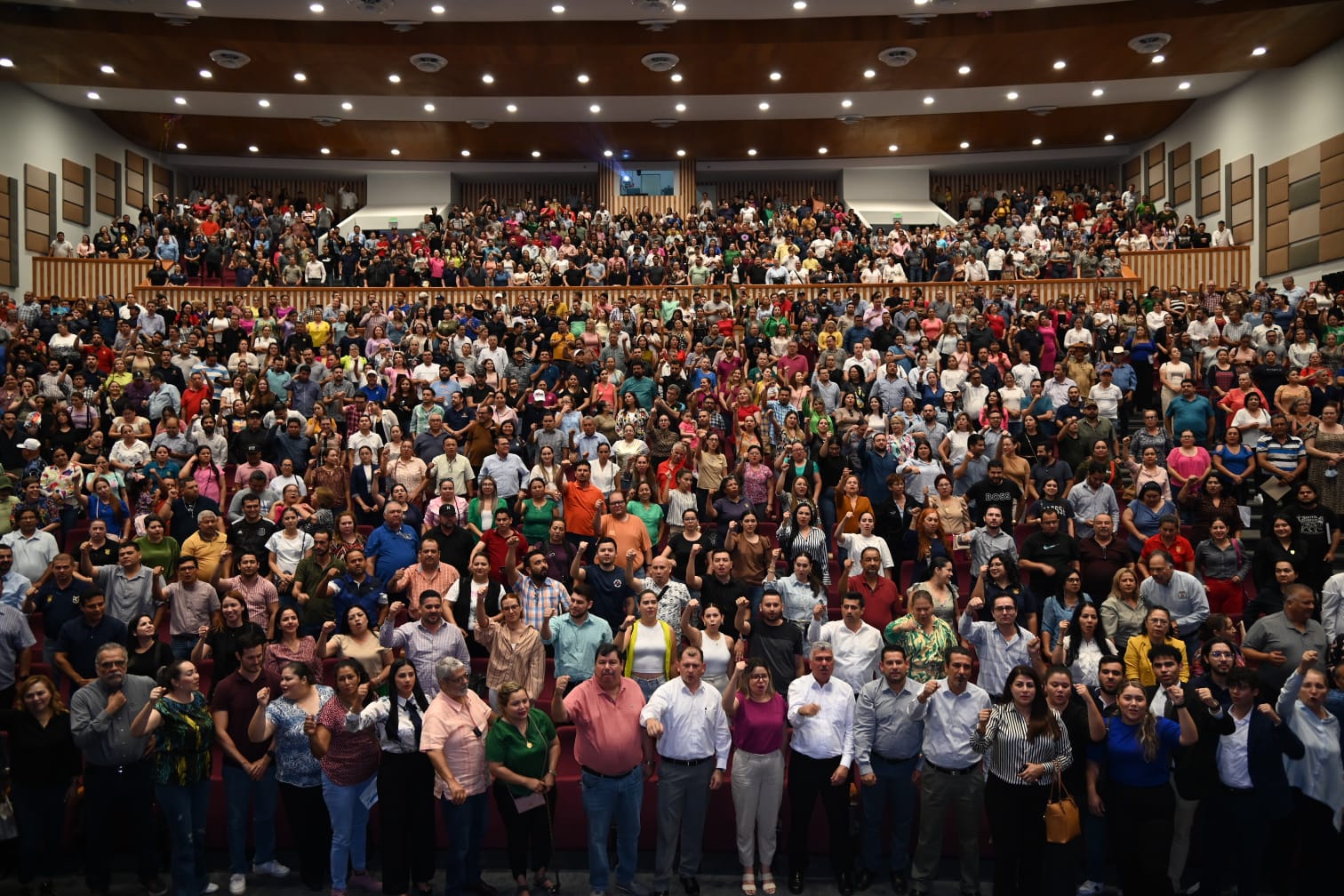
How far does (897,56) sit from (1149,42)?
3812 mm

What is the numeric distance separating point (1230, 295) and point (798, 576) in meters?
10.3

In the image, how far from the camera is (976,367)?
12.2 meters

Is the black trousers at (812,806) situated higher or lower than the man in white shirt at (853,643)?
lower

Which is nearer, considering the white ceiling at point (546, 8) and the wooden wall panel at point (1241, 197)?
the white ceiling at point (546, 8)

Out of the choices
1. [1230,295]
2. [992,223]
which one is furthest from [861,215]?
[1230,295]

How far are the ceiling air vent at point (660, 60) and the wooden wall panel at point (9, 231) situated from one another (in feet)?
36.1

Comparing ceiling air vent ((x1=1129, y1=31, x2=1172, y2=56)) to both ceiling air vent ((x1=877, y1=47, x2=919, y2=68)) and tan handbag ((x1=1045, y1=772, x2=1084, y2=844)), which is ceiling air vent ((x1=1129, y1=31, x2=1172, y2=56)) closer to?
ceiling air vent ((x1=877, y1=47, x2=919, y2=68))

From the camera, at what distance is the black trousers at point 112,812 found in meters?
6.00

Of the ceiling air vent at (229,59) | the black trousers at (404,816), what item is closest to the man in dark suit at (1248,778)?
the black trousers at (404,816)

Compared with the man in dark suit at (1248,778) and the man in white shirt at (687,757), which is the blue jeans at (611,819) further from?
the man in dark suit at (1248,778)

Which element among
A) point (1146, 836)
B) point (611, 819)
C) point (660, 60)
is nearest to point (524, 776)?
point (611, 819)

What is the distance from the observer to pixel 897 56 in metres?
17.4

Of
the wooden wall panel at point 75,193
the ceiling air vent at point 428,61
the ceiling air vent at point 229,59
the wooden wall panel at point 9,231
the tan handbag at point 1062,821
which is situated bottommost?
the tan handbag at point 1062,821

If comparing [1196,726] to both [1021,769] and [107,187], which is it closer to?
[1021,769]
